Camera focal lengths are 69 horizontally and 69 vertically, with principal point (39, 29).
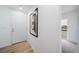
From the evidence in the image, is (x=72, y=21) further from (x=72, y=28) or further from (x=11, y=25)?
(x=11, y=25)

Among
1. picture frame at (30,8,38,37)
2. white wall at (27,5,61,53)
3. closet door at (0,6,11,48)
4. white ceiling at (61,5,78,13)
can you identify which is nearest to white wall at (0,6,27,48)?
closet door at (0,6,11,48)

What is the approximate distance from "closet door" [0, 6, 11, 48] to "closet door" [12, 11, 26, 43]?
81mm

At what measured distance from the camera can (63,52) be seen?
Answer: 970 millimetres

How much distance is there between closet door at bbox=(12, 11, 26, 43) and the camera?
3.59 feet

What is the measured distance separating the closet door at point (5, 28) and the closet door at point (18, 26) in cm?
8

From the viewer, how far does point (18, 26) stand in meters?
1.12

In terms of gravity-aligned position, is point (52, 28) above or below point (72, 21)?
below

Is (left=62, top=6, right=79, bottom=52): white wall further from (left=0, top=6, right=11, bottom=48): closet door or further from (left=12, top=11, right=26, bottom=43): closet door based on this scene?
(left=0, top=6, right=11, bottom=48): closet door

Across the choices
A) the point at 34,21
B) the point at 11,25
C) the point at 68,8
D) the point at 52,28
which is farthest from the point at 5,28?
the point at 68,8

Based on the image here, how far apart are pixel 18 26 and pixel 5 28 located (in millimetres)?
193

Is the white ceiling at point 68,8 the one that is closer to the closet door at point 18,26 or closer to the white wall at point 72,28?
the white wall at point 72,28

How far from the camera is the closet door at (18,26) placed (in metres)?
1.09

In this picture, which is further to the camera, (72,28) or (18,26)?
(18,26)

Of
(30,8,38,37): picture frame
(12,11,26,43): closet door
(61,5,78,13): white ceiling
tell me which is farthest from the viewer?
(30,8,38,37): picture frame
